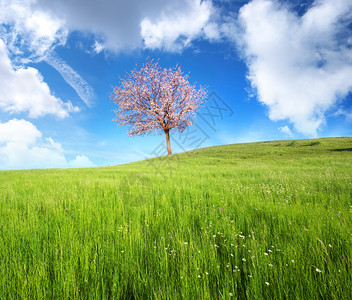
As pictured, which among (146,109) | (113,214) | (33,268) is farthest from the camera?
(146,109)

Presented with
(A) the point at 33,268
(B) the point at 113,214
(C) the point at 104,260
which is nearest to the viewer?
(A) the point at 33,268

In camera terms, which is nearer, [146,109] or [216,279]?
[216,279]

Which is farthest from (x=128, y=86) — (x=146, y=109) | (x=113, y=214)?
(x=113, y=214)

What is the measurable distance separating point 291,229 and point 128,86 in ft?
109

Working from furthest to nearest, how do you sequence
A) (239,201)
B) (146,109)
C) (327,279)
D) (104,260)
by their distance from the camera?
(146,109)
(239,201)
(104,260)
(327,279)

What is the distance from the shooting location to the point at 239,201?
150 inches

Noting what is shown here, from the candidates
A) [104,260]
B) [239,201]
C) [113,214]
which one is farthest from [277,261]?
[113,214]

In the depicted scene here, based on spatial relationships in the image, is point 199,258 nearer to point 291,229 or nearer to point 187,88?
point 291,229

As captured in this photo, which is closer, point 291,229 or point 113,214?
point 291,229

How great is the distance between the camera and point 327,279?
148cm

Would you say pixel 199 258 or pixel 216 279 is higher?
pixel 199 258

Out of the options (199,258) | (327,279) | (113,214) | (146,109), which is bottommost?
(327,279)

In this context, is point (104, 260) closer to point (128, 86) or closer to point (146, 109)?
point (146, 109)

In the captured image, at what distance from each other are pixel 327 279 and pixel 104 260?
2.06m
